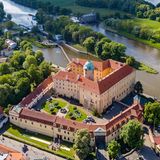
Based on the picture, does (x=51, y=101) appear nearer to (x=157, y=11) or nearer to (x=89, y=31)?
(x=89, y=31)

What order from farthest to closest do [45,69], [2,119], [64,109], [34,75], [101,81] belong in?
1. [45,69]
2. [34,75]
3. [64,109]
4. [101,81]
5. [2,119]

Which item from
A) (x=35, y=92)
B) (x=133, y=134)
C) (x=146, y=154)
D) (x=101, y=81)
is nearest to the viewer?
(x=133, y=134)

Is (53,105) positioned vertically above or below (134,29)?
below

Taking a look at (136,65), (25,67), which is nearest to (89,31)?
(136,65)

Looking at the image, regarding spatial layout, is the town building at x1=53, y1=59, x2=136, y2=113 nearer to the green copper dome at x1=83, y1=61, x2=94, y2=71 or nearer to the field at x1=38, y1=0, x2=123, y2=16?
the green copper dome at x1=83, y1=61, x2=94, y2=71

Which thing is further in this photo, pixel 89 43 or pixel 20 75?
pixel 89 43

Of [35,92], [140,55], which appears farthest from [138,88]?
[140,55]

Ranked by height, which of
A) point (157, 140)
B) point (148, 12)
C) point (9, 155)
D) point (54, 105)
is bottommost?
→ point (54, 105)

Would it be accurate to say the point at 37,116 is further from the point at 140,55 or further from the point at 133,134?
the point at 140,55
